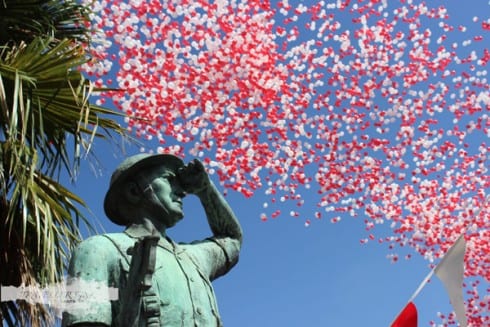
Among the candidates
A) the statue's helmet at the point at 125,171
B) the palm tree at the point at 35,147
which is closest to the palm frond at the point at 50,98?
the palm tree at the point at 35,147

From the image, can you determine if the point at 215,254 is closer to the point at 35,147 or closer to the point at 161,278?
the point at 161,278

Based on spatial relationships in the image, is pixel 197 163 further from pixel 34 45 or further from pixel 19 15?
pixel 19 15

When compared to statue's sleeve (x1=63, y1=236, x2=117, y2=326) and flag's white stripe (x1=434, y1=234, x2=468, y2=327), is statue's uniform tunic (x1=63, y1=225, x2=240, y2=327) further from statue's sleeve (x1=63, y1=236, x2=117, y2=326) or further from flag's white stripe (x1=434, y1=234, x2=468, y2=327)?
flag's white stripe (x1=434, y1=234, x2=468, y2=327)

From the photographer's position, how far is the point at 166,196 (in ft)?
11.6

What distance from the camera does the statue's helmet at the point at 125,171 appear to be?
3.54 meters

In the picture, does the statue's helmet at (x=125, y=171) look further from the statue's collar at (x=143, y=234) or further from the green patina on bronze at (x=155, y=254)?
the statue's collar at (x=143, y=234)

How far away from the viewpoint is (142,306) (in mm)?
3104

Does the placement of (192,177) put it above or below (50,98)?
below

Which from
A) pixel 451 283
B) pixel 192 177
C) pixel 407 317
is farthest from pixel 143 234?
pixel 451 283

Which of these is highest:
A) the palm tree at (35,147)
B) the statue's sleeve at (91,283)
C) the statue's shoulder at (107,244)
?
the palm tree at (35,147)

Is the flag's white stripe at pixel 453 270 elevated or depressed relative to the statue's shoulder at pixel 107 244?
elevated

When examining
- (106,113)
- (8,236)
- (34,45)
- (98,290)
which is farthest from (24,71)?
(98,290)

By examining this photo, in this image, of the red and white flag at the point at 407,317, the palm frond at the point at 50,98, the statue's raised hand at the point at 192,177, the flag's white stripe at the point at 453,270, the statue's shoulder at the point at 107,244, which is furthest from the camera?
the palm frond at the point at 50,98

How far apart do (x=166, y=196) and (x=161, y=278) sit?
41 cm
